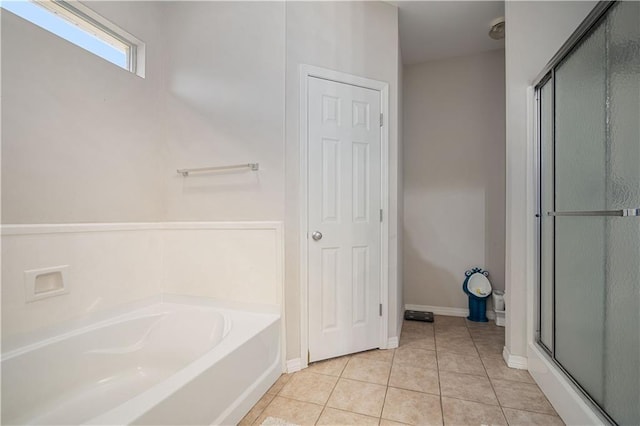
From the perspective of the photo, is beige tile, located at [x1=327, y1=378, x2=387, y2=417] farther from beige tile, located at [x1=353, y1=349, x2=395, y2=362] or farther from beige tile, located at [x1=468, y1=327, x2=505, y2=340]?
beige tile, located at [x1=468, y1=327, x2=505, y2=340]

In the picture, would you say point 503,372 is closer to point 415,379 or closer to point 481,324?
point 415,379

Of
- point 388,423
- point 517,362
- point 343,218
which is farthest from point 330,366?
point 517,362

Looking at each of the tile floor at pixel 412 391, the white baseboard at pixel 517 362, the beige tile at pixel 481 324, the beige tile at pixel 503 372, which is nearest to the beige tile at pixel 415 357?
the tile floor at pixel 412 391

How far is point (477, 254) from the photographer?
2.98 metres

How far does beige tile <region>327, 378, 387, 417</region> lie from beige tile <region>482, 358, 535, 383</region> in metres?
0.78

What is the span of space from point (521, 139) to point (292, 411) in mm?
2216

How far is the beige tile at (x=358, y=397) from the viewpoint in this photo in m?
1.55

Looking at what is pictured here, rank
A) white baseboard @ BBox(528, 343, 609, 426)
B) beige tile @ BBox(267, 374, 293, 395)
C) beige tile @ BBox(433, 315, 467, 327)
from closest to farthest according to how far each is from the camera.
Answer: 1. white baseboard @ BBox(528, 343, 609, 426)
2. beige tile @ BBox(267, 374, 293, 395)
3. beige tile @ BBox(433, 315, 467, 327)

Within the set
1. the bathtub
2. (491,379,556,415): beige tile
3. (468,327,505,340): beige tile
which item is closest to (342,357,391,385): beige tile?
the bathtub

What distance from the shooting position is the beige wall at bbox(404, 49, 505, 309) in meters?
2.93

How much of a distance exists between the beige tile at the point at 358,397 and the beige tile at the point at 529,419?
0.64m

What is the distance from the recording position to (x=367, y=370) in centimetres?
194

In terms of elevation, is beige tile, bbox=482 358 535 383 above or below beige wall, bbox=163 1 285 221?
below

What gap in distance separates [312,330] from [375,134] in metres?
1.50
